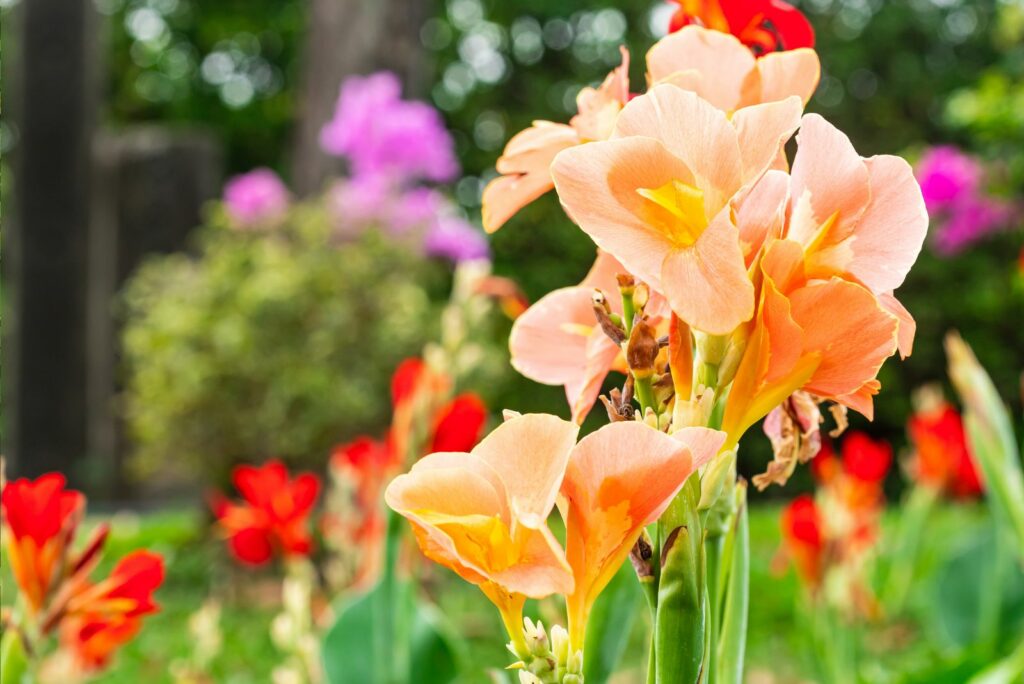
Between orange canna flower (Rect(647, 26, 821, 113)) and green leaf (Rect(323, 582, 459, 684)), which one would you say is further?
green leaf (Rect(323, 582, 459, 684))

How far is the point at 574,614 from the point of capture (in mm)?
385

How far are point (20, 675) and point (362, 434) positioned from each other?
3.49m

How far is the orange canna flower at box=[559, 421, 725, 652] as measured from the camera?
354 millimetres

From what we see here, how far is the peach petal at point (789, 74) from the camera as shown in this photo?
0.45 metres

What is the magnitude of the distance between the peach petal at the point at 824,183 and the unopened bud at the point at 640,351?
0.23 ft

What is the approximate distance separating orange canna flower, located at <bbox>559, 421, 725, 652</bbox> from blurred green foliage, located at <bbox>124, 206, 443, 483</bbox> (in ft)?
11.2

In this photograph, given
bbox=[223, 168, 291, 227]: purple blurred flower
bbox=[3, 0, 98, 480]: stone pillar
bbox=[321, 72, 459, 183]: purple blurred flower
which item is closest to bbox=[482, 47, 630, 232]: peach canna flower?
bbox=[321, 72, 459, 183]: purple blurred flower

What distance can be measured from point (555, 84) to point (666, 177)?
9.01 meters

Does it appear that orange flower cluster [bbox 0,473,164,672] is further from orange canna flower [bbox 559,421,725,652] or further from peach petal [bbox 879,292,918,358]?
peach petal [bbox 879,292,918,358]

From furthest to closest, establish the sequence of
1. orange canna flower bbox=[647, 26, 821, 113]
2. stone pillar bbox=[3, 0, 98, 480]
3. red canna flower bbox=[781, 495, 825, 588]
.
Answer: stone pillar bbox=[3, 0, 98, 480] < red canna flower bbox=[781, 495, 825, 588] < orange canna flower bbox=[647, 26, 821, 113]

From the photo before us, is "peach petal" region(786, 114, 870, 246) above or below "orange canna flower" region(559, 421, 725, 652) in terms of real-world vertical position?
above

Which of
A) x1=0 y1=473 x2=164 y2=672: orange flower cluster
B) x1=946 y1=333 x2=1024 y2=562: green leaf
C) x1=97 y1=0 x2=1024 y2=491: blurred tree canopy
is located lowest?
x1=97 y1=0 x2=1024 y2=491: blurred tree canopy

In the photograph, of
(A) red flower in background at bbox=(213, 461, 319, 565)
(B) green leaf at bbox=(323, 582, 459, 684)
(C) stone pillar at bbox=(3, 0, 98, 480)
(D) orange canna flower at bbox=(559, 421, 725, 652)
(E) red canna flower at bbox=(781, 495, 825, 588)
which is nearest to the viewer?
(D) orange canna flower at bbox=(559, 421, 725, 652)

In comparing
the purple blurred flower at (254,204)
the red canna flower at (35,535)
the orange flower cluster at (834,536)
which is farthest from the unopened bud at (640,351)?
the purple blurred flower at (254,204)
